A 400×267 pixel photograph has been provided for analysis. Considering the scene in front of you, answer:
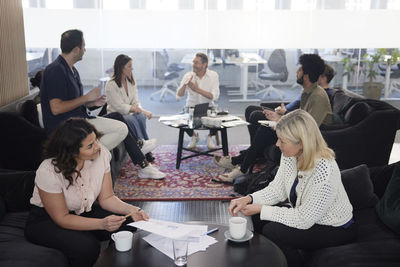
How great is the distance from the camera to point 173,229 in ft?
7.77

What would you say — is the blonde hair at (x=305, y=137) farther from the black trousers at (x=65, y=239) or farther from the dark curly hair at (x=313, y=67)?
the dark curly hair at (x=313, y=67)

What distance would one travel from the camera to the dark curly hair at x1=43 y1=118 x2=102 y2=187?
2.68 metres

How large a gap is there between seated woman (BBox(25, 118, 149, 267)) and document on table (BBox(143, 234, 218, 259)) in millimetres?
195

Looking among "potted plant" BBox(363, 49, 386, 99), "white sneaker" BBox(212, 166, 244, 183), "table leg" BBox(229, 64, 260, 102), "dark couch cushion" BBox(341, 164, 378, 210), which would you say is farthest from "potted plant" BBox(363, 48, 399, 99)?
"dark couch cushion" BBox(341, 164, 378, 210)

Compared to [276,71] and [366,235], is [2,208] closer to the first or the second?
[366,235]

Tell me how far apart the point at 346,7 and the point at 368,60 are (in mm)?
1134

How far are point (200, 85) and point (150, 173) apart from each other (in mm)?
1521

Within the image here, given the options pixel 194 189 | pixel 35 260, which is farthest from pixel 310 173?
pixel 194 189

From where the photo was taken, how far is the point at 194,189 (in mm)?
4816

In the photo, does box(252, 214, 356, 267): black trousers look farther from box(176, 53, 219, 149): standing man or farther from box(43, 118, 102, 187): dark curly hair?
box(176, 53, 219, 149): standing man

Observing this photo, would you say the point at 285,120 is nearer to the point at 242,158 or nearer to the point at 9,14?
the point at 242,158

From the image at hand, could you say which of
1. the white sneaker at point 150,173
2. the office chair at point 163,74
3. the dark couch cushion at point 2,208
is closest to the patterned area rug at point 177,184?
the white sneaker at point 150,173

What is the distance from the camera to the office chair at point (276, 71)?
28.3 feet

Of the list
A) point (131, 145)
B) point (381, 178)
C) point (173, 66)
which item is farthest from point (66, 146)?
point (173, 66)
